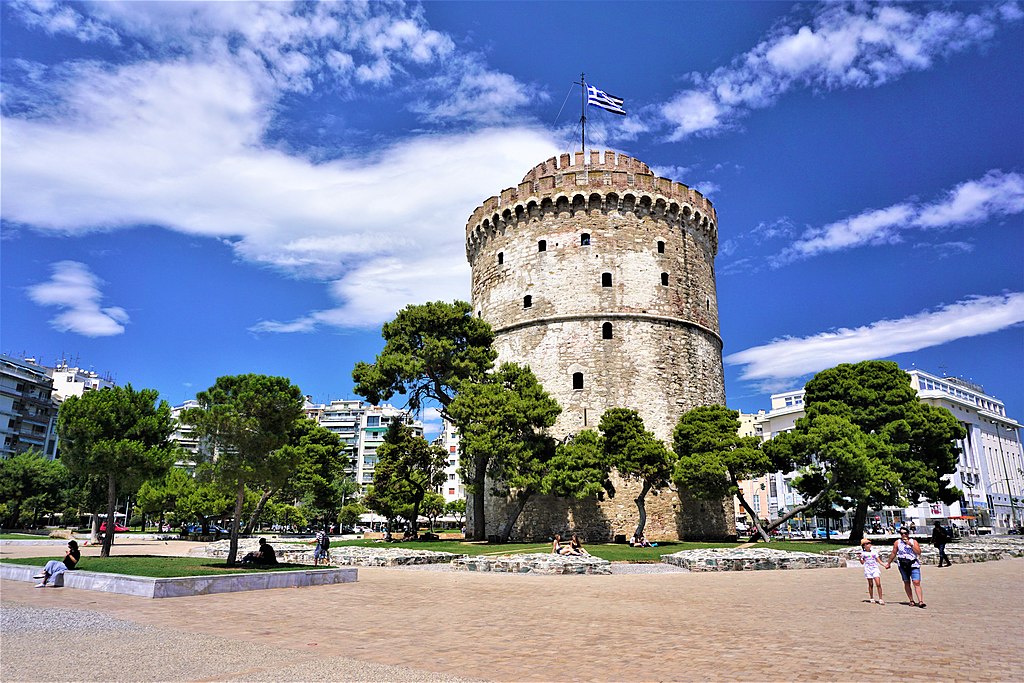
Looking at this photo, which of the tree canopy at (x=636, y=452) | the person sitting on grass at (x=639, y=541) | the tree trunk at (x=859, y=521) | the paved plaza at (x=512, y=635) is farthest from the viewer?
the tree trunk at (x=859, y=521)

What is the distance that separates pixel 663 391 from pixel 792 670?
2935 centimetres

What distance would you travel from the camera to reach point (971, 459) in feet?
223

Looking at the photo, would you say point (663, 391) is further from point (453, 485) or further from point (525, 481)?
point (453, 485)

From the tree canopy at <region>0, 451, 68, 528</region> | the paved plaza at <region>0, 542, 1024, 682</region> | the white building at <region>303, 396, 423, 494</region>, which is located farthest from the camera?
the white building at <region>303, 396, 423, 494</region>

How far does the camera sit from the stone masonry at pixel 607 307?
3497 centimetres

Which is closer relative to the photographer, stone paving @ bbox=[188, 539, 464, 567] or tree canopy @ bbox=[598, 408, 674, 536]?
stone paving @ bbox=[188, 539, 464, 567]

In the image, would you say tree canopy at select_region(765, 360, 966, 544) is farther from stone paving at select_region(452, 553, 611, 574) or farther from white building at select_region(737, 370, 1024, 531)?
white building at select_region(737, 370, 1024, 531)

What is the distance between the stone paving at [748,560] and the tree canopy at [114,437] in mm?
17832

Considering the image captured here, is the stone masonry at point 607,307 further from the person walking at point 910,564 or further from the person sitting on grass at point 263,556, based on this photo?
the person walking at point 910,564

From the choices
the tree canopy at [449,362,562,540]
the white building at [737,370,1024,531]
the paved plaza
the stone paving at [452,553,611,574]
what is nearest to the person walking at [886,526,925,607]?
the paved plaza

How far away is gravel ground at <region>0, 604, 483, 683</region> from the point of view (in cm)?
667

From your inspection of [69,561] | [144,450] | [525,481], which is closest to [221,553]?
[144,450]

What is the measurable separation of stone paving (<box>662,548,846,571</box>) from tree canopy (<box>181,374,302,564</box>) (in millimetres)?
13512

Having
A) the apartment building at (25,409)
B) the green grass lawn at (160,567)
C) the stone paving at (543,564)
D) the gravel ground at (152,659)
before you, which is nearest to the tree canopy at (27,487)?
the apartment building at (25,409)
